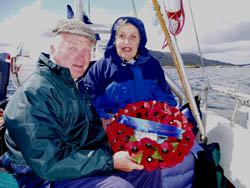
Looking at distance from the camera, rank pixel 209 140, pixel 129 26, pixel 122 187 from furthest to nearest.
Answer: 1. pixel 209 140
2. pixel 129 26
3. pixel 122 187

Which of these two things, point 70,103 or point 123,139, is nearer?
point 70,103

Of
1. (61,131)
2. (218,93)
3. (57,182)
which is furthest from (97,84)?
(218,93)

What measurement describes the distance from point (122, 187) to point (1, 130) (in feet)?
7.56

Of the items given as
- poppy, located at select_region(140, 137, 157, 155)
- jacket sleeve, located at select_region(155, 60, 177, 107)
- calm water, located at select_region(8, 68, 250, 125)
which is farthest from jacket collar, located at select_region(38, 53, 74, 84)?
calm water, located at select_region(8, 68, 250, 125)

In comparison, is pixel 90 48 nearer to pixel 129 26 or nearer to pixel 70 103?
pixel 70 103

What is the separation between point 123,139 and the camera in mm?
1449

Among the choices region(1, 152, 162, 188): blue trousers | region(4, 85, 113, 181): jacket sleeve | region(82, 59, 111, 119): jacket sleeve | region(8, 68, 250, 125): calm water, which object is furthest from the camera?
region(8, 68, 250, 125): calm water

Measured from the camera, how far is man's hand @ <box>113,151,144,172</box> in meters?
1.26

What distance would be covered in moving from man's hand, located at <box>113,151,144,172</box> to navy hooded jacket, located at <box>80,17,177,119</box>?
89 centimetres

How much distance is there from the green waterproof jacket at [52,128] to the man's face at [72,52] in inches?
4.4

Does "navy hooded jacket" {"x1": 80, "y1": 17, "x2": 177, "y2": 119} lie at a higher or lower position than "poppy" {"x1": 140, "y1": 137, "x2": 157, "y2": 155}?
higher

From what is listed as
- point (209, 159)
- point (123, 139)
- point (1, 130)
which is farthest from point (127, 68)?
point (1, 130)

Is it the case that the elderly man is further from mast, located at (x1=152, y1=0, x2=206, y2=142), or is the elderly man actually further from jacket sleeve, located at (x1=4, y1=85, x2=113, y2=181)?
mast, located at (x1=152, y1=0, x2=206, y2=142)

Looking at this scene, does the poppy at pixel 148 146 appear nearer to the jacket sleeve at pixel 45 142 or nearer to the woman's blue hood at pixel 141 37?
the jacket sleeve at pixel 45 142
